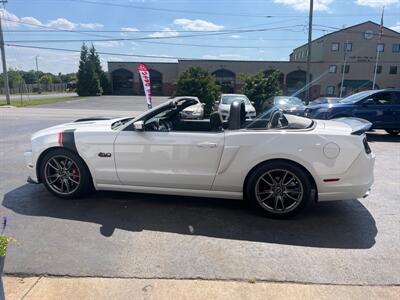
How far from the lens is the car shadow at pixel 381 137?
32.8ft

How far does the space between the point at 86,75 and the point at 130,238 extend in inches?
2063

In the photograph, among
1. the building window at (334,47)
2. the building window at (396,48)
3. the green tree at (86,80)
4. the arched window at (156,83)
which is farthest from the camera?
the arched window at (156,83)

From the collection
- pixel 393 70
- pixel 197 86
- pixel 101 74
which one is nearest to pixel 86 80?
pixel 101 74

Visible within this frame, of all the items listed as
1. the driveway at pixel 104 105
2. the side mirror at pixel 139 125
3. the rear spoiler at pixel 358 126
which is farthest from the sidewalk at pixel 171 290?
the driveway at pixel 104 105

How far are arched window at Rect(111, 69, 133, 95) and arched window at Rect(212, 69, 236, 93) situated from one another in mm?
15383

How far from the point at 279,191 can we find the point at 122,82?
5494 centimetres

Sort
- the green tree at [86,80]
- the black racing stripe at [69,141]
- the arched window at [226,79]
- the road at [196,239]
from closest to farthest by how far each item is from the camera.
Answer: the road at [196,239] → the black racing stripe at [69,141] → the arched window at [226,79] → the green tree at [86,80]

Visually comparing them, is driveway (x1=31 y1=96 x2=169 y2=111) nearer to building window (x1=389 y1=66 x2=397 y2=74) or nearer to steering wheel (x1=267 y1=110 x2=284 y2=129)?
steering wheel (x1=267 y1=110 x2=284 y2=129)

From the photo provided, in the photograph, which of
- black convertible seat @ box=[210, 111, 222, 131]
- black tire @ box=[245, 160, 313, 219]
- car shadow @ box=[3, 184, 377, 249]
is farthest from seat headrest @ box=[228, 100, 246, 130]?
car shadow @ box=[3, 184, 377, 249]

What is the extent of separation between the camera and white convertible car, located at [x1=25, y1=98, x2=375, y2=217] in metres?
3.78

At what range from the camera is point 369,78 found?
47062mm

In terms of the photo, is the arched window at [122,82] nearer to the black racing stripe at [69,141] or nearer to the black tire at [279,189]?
the black racing stripe at [69,141]

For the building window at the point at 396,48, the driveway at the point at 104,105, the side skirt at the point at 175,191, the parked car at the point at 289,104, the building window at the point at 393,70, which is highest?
the building window at the point at 396,48

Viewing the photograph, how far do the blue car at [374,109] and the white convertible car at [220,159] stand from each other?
22.0 feet
